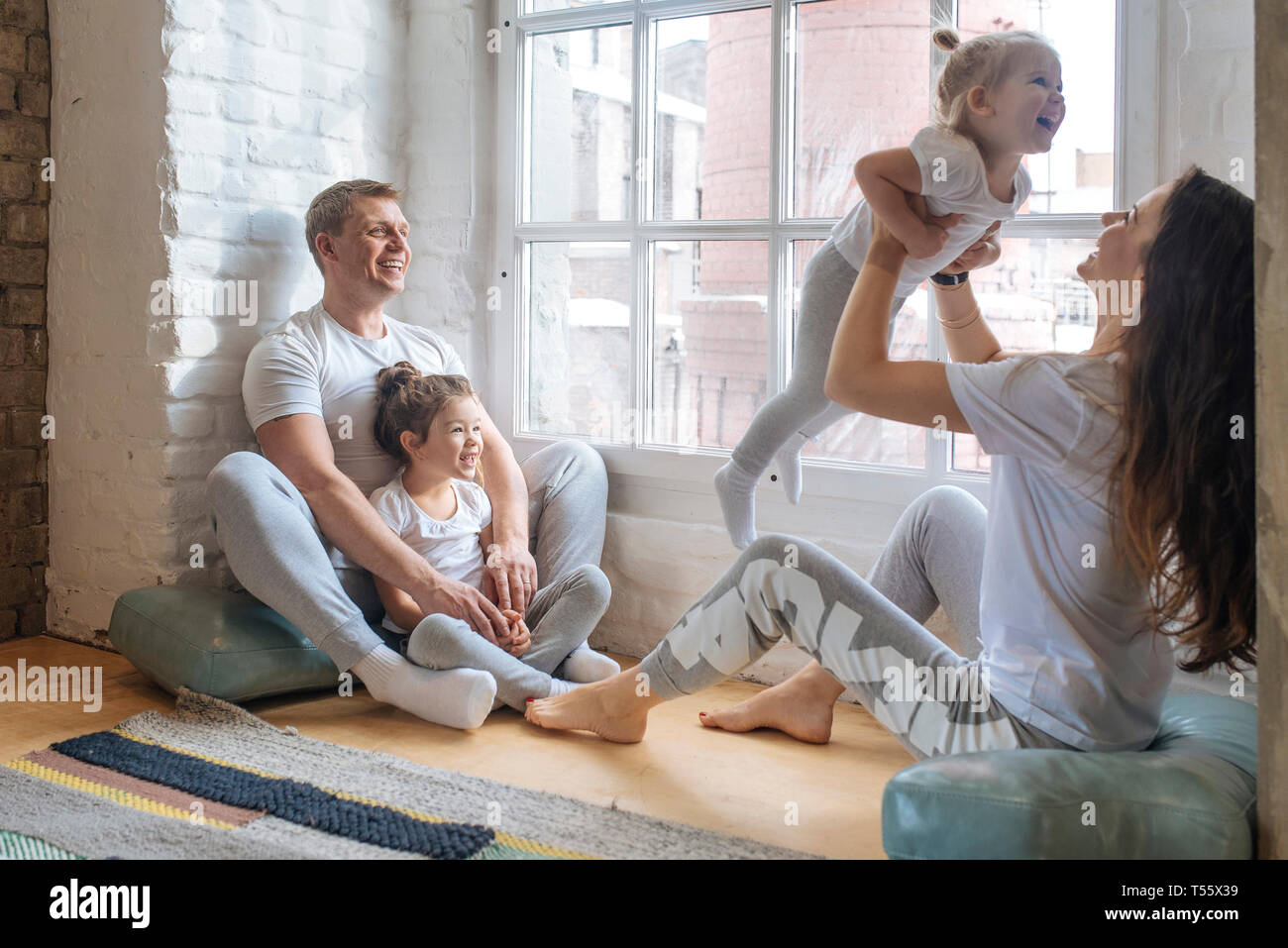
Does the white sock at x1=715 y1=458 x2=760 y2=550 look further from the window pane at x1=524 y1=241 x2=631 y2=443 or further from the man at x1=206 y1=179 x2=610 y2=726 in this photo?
the window pane at x1=524 y1=241 x2=631 y2=443

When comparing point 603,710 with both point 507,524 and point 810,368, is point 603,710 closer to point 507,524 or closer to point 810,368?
point 507,524

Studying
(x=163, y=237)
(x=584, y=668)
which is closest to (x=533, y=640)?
(x=584, y=668)

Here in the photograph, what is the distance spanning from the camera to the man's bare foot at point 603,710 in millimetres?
2133

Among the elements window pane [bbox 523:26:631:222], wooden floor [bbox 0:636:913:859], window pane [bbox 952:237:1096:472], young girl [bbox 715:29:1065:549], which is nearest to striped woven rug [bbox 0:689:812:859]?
wooden floor [bbox 0:636:913:859]

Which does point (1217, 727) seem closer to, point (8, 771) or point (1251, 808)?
point (1251, 808)

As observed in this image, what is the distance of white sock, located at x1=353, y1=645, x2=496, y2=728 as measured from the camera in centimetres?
223

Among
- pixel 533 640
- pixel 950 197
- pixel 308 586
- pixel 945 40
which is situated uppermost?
pixel 945 40

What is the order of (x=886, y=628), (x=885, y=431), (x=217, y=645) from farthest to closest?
(x=885, y=431) → (x=217, y=645) → (x=886, y=628)

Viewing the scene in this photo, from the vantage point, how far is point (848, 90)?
8.46ft

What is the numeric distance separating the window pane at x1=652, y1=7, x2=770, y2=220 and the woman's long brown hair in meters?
1.36

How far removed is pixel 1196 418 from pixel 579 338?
1.87 meters

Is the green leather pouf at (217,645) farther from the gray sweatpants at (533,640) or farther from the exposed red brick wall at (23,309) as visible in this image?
the exposed red brick wall at (23,309)

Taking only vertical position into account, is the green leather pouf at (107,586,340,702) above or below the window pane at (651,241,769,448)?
below
